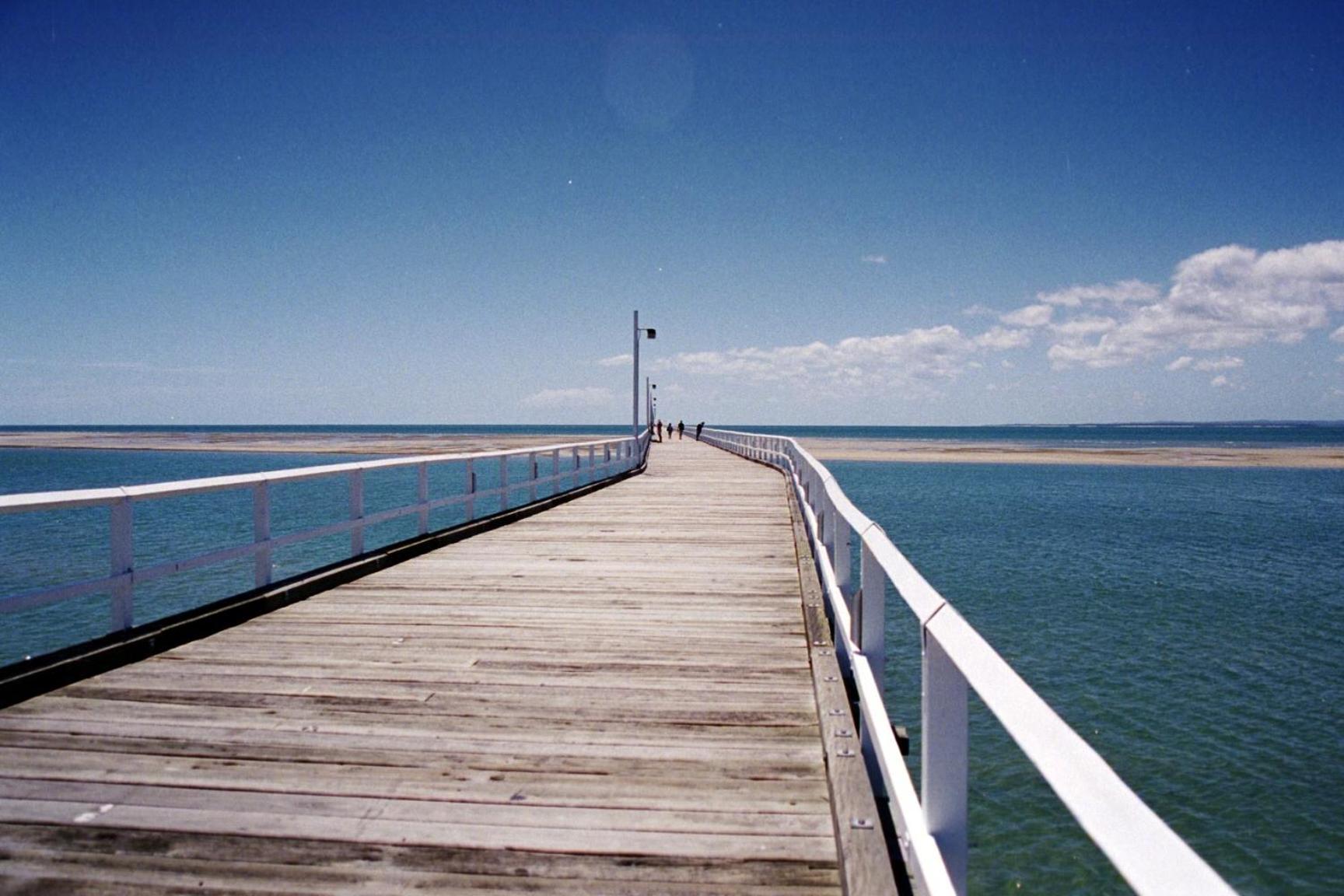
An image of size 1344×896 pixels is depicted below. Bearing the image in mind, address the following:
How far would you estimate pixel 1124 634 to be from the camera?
1265cm

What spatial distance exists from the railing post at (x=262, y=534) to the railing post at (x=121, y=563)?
1.10m

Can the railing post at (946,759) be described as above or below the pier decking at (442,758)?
above

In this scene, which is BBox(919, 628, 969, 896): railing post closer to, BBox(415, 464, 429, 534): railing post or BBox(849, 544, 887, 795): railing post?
BBox(849, 544, 887, 795): railing post

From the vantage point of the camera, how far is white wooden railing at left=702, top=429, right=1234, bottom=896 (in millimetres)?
1092

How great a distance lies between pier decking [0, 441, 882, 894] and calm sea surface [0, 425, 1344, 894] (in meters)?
3.02

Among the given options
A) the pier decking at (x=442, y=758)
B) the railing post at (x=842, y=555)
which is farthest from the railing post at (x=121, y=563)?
the railing post at (x=842, y=555)

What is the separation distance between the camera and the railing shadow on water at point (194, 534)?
224 inches

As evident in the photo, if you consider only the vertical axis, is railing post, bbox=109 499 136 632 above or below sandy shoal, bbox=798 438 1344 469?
above

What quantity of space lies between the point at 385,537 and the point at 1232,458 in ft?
244

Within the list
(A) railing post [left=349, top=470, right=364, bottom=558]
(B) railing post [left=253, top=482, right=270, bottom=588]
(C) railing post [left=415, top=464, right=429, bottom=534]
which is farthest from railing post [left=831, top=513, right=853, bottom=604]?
(C) railing post [left=415, top=464, right=429, bottom=534]

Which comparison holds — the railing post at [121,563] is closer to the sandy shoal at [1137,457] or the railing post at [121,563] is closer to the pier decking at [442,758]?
the pier decking at [442,758]

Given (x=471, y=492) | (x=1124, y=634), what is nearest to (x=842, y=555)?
(x=471, y=492)

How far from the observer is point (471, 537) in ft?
38.8

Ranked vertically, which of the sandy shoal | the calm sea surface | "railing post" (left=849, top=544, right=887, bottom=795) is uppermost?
"railing post" (left=849, top=544, right=887, bottom=795)
